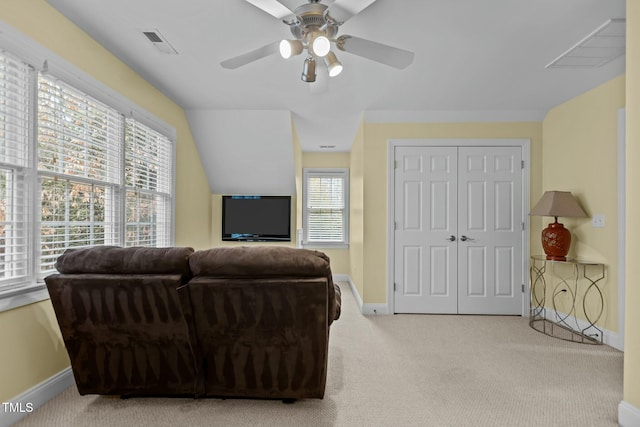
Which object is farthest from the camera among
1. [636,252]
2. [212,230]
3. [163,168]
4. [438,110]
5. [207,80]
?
[212,230]

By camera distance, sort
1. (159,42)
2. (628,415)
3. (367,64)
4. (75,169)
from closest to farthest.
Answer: (628,415), (75,169), (159,42), (367,64)

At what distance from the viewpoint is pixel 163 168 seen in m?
3.98

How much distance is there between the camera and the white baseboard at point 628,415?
187 centimetres

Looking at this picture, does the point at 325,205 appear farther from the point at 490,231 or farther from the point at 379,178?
the point at 490,231

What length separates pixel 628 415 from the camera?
191 cm

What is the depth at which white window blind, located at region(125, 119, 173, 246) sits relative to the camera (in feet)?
10.9

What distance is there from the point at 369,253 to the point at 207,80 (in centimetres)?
262

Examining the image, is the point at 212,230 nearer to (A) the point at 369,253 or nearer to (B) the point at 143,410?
(A) the point at 369,253

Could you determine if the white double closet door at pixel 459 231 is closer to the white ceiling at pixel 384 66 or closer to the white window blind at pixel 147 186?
the white ceiling at pixel 384 66

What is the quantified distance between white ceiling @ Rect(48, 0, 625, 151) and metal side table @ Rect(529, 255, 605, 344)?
1801 mm

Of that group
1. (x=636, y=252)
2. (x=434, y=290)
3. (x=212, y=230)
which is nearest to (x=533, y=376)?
(x=636, y=252)

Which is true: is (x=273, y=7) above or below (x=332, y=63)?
above

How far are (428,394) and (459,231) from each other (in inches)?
93.6

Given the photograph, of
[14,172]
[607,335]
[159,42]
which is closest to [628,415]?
[607,335]
